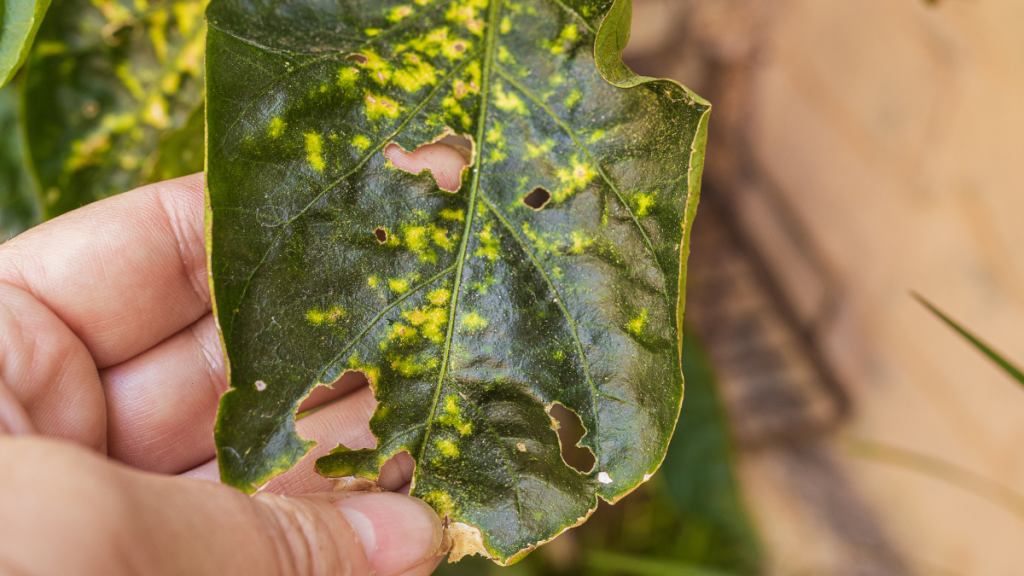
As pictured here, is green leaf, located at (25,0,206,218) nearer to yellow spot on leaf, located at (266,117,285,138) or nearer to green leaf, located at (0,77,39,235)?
green leaf, located at (0,77,39,235)

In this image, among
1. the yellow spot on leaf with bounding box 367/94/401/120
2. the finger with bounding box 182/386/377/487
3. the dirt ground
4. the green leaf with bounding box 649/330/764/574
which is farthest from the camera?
the green leaf with bounding box 649/330/764/574

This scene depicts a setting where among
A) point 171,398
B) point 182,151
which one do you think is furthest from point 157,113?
point 171,398

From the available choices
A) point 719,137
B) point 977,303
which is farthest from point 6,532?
point 719,137

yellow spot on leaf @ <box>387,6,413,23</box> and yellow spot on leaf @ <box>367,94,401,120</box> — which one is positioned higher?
yellow spot on leaf @ <box>387,6,413,23</box>

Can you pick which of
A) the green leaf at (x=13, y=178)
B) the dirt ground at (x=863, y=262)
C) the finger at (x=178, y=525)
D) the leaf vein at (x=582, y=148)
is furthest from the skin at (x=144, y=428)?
the dirt ground at (x=863, y=262)

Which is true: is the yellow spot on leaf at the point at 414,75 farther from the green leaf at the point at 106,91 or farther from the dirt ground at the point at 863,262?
the dirt ground at the point at 863,262

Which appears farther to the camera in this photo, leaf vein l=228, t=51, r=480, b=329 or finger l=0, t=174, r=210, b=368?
finger l=0, t=174, r=210, b=368

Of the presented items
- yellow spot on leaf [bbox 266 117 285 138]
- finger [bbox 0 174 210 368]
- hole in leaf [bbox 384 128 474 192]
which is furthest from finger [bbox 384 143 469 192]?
finger [bbox 0 174 210 368]

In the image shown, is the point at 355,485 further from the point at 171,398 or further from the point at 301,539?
the point at 171,398

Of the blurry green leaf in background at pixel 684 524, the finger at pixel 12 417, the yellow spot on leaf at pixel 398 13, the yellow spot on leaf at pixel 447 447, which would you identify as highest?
the yellow spot on leaf at pixel 398 13
